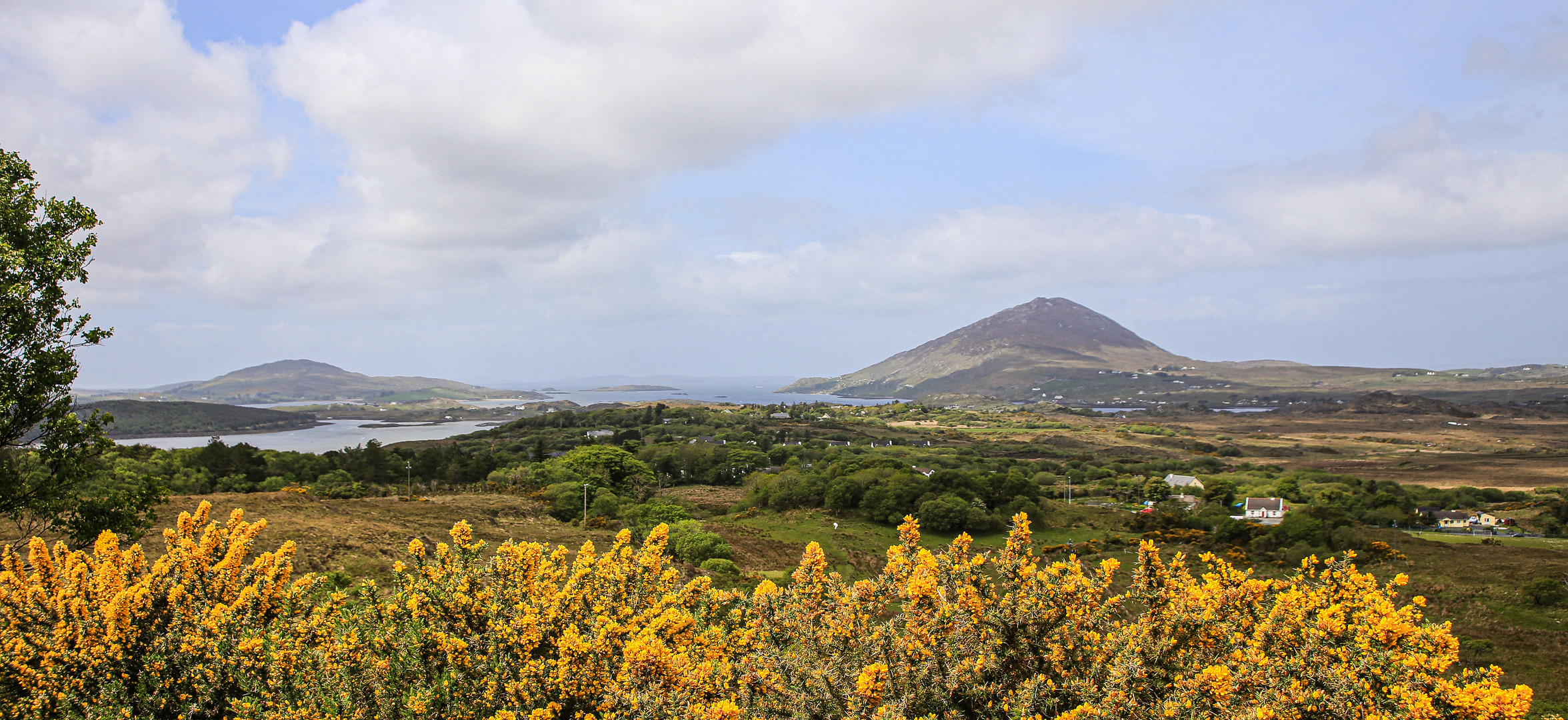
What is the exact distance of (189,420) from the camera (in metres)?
144

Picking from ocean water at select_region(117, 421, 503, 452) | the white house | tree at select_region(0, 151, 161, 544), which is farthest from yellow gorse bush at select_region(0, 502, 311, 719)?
ocean water at select_region(117, 421, 503, 452)

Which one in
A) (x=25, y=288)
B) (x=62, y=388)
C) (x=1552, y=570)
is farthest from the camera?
(x=1552, y=570)

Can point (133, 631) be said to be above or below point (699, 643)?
above

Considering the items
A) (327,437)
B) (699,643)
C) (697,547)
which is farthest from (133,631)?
(327,437)

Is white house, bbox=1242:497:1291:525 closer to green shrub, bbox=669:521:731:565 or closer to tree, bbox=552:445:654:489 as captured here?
green shrub, bbox=669:521:731:565

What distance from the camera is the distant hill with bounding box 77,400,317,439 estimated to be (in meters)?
135

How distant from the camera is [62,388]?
36.3ft

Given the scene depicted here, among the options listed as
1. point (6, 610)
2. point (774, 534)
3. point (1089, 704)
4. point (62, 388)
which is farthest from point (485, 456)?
point (1089, 704)

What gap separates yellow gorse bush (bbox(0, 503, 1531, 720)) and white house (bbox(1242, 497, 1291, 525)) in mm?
61032

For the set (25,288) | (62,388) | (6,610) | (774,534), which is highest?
(25,288)

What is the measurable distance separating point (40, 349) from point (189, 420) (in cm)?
17360

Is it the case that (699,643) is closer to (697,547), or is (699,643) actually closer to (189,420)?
(697,547)

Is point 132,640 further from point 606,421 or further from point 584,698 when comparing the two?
point 606,421

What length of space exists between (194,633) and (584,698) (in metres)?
4.17
